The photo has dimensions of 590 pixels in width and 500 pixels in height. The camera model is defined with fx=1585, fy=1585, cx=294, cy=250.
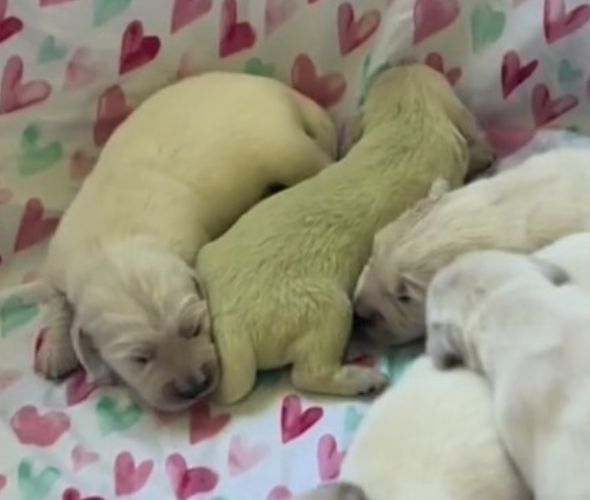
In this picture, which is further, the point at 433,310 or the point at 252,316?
the point at 252,316

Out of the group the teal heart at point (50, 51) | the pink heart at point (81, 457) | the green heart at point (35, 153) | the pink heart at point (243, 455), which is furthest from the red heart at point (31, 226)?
the pink heart at point (243, 455)

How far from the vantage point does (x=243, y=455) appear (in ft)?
6.00

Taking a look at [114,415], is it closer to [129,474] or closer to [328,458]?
[129,474]

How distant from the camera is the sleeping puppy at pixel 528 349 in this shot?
4.99ft

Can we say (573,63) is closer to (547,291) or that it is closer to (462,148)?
(462,148)

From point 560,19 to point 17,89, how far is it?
2.44 ft

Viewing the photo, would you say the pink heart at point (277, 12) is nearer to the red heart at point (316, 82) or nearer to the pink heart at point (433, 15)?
the red heart at point (316, 82)

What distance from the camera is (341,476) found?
5.47 feet

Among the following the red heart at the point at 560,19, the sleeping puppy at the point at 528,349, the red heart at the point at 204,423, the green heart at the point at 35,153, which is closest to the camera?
the sleeping puppy at the point at 528,349

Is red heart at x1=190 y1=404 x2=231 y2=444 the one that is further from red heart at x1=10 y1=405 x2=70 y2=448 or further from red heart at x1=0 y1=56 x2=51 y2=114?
red heart at x1=0 y1=56 x2=51 y2=114

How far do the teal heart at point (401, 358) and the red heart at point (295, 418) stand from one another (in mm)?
107

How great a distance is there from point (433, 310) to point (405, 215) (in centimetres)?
21

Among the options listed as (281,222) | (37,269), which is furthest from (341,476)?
(37,269)

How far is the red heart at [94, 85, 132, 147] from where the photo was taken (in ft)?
7.25
